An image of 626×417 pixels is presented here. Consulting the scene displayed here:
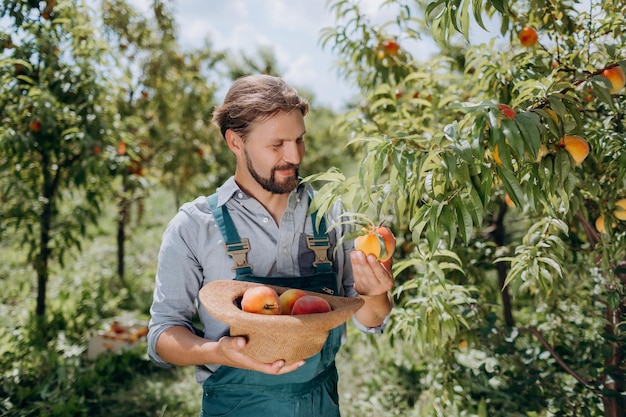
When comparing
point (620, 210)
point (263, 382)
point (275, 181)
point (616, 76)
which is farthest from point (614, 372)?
point (275, 181)

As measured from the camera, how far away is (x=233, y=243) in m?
1.38

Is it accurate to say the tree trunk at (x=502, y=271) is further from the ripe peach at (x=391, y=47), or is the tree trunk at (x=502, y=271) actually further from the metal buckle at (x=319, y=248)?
the metal buckle at (x=319, y=248)

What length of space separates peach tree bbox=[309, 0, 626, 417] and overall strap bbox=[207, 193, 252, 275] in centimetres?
25

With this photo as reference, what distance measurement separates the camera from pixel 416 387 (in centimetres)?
305

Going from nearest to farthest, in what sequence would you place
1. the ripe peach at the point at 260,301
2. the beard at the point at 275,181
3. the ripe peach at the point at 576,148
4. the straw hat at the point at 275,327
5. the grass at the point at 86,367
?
the straw hat at the point at 275,327
the ripe peach at the point at 260,301
the ripe peach at the point at 576,148
the beard at the point at 275,181
the grass at the point at 86,367

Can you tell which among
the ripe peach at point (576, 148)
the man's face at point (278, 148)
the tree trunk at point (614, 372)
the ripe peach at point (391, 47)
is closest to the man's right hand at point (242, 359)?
the man's face at point (278, 148)

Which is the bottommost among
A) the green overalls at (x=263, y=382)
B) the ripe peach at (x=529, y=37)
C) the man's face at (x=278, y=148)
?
the green overalls at (x=263, y=382)

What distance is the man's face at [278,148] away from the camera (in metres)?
1.39

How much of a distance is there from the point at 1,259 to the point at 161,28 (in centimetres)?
288

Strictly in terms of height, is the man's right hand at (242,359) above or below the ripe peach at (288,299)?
below

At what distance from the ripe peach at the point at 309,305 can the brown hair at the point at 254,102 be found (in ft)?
1.66

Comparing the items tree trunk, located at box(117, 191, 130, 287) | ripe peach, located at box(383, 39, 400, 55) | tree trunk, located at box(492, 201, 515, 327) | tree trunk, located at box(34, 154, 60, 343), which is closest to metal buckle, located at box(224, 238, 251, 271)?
ripe peach, located at box(383, 39, 400, 55)

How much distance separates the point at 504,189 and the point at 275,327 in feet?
4.93

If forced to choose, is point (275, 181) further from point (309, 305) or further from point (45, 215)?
point (45, 215)
